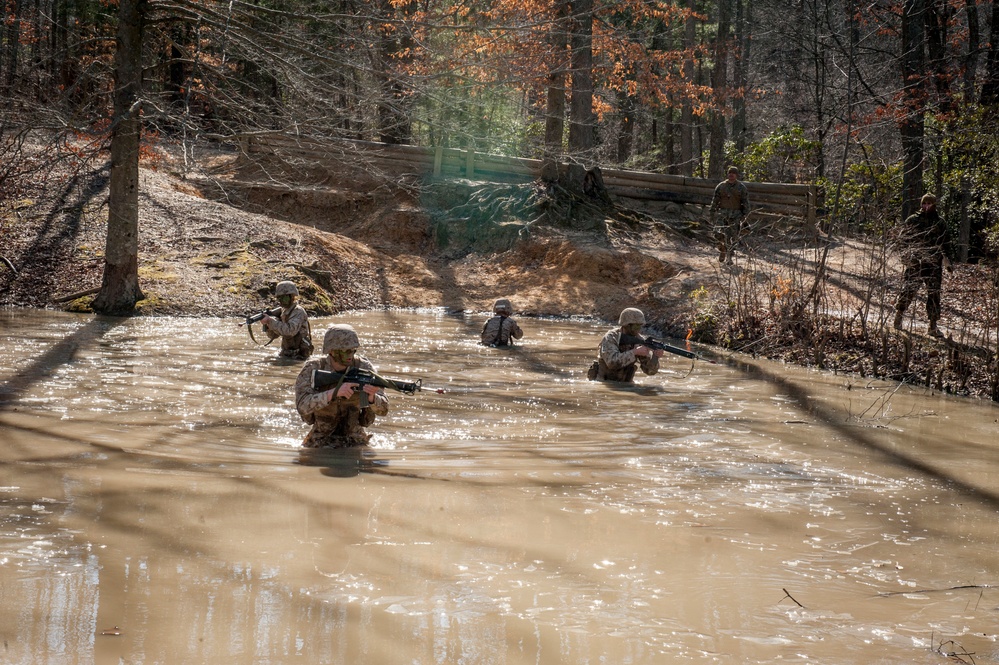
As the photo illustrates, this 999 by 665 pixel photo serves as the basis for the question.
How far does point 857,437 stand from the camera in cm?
864

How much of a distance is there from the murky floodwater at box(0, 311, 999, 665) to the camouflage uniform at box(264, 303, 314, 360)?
4.71 feet

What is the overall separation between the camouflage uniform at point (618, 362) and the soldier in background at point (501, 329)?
235cm

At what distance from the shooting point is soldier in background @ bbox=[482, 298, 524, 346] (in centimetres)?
1338

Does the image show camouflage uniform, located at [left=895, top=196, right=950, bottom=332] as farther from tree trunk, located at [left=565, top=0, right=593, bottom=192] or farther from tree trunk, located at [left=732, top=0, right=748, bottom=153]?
tree trunk, located at [left=732, top=0, right=748, bottom=153]

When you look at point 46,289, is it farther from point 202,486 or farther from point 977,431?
→ point 977,431

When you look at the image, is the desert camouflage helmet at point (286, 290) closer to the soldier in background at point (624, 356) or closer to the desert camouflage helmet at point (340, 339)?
the soldier in background at point (624, 356)

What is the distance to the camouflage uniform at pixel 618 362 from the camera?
35.5ft

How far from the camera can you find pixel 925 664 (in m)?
3.97

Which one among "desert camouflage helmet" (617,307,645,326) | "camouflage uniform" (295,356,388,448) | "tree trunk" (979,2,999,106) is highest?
"tree trunk" (979,2,999,106)

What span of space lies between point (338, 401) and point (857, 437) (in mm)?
4620

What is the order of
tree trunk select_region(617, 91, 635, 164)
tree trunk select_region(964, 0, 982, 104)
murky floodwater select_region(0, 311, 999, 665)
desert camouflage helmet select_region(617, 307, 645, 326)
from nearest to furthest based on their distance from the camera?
1. murky floodwater select_region(0, 311, 999, 665)
2. desert camouflage helmet select_region(617, 307, 645, 326)
3. tree trunk select_region(964, 0, 982, 104)
4. tree trunk select_region(617, 91, 635, 164)

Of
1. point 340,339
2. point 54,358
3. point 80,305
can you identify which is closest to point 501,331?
point 54,358

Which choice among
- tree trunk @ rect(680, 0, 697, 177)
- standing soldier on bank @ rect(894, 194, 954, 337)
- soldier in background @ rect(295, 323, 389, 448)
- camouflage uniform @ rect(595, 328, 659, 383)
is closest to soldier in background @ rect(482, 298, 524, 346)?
camouflage uniform @ rect(595, 328, 659, 383)

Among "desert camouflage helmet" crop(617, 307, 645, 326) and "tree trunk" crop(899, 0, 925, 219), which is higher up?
"tree trunk" crop(899, 0, 925, 219)
